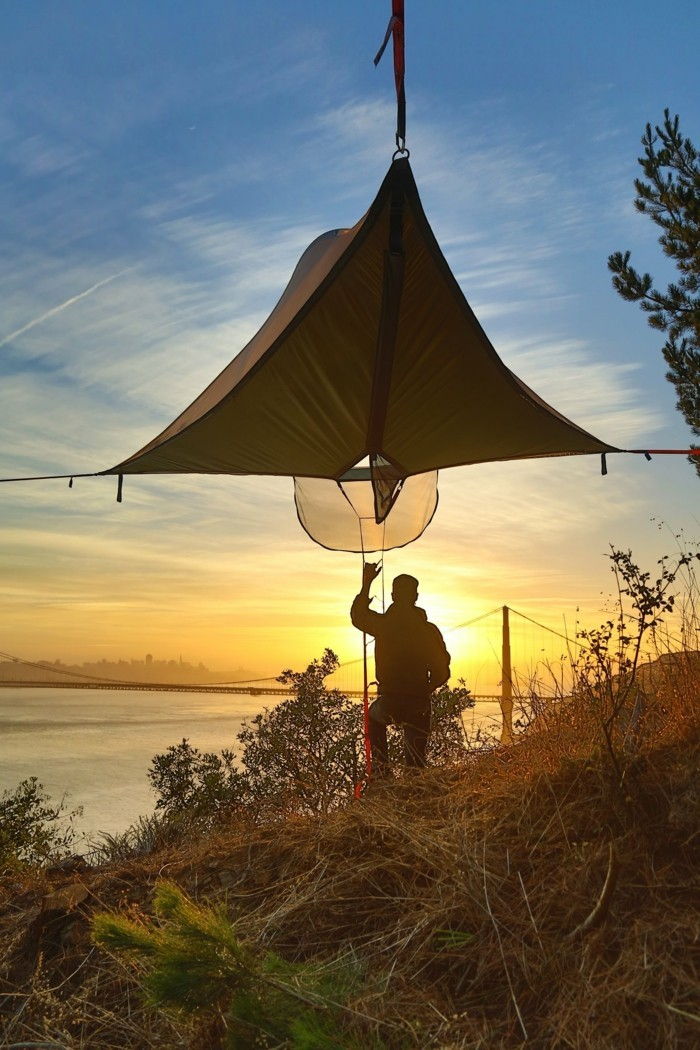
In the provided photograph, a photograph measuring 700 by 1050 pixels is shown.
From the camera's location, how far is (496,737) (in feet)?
12.3

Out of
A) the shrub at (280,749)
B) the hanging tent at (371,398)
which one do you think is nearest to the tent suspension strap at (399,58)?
the hanging tent at (371,398)

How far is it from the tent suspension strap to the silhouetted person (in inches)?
84.2

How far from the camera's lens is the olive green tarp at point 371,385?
13.3ft

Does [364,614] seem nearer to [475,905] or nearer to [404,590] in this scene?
[404,590]

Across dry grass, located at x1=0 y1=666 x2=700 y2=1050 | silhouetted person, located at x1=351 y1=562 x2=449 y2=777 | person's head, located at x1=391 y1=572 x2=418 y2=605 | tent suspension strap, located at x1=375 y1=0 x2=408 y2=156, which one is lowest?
dry grass, located at x1=0 y1=666 x2=700 y2=1050

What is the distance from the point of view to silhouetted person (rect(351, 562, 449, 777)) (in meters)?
4.48

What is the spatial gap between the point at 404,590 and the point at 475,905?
2244 mm

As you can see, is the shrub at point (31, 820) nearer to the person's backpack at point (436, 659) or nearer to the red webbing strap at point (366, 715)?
the red webbing strap at point (366, 715)

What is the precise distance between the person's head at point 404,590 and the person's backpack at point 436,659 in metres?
0.16

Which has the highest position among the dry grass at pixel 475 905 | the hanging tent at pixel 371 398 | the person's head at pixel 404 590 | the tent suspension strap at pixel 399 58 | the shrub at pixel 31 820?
the tent suspension strap at pixel 399 58

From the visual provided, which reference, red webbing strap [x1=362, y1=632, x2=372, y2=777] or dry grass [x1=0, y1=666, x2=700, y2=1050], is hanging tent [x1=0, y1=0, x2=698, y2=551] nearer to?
red webbing strap [x1=362, y1=632, x2=372, y2=777]

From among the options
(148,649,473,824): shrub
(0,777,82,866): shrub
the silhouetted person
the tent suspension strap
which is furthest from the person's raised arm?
(0,777,82,866): shrub

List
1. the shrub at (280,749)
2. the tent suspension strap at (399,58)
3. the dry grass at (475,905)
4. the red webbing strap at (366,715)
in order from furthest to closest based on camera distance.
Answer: the shrub at (280,749) → the red webbing strap at (366,715) → the tent suspension strap at (399,58) → the dry grass at (475,905)

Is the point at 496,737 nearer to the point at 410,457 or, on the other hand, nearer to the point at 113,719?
the point at 410,457
